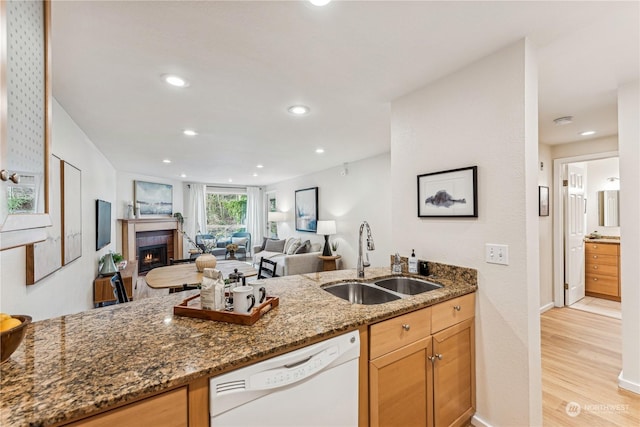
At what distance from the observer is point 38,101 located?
2.82ft

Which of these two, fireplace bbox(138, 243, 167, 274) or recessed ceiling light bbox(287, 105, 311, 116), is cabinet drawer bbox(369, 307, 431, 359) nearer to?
recessed ceiling light bbox(287, 105, 311, 116)

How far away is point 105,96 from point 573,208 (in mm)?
5736

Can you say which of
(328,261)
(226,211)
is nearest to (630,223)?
(328,261)

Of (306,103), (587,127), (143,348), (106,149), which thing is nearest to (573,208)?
(587,127)

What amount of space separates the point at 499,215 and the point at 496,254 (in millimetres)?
237

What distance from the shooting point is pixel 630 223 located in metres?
2.01

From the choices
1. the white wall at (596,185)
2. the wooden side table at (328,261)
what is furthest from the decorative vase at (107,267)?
the white wall at (596,185)

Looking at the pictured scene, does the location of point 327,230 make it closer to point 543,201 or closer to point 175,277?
point 175,277

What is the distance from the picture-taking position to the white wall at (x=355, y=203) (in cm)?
442

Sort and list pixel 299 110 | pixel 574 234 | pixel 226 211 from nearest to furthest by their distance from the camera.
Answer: pixel 299 110 → pixel 574 234 → pixel 226 211

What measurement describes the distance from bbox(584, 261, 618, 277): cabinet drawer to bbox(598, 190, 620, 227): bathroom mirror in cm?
88

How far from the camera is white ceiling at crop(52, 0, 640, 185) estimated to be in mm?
1312

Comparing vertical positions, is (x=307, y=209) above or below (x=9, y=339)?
above

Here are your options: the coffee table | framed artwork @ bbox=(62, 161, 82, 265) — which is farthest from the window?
framed artwork @ bbox=(62, 161, 82, 265)
